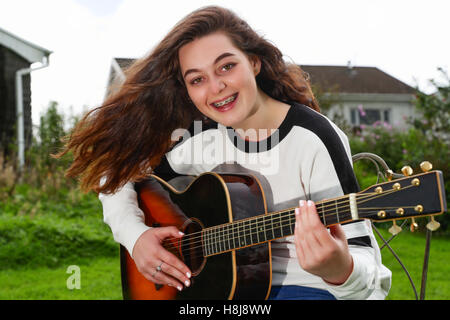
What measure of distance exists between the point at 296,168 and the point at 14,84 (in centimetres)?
605

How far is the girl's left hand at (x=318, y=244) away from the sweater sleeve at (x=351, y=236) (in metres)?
0.05

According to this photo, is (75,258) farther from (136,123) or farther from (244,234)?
(244,234)

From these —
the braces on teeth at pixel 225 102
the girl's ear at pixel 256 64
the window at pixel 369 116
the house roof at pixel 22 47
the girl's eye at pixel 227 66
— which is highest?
the house roof at pixel 22 47

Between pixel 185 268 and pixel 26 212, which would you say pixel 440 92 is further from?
pixel 26 212

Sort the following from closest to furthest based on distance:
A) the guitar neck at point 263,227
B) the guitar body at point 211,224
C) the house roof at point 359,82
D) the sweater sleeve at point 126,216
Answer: the guitar neck at point 263,227 < the guitar body at point 211,224 < the sweater sleeve at point 126,216 < the house roof at point 359,82

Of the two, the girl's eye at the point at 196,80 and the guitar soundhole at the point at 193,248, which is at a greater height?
the girl's eye at the point at 196,80

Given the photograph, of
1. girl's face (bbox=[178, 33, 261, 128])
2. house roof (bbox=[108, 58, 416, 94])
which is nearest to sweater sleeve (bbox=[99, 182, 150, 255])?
girl's face (bbox=[178, 33, 261, 128])

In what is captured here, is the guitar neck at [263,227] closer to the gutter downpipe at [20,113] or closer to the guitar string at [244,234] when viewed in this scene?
the guitar string at [244,234]

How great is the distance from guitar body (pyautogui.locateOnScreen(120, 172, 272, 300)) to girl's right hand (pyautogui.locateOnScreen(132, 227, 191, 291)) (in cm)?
3

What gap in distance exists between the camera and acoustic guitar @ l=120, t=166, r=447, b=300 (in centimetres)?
111

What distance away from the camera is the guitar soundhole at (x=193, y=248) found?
1551 mm

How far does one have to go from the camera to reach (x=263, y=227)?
134 cm

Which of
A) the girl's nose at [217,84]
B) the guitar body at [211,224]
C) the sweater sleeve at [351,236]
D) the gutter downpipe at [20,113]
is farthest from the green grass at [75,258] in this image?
the girl's nose at [217,84]
